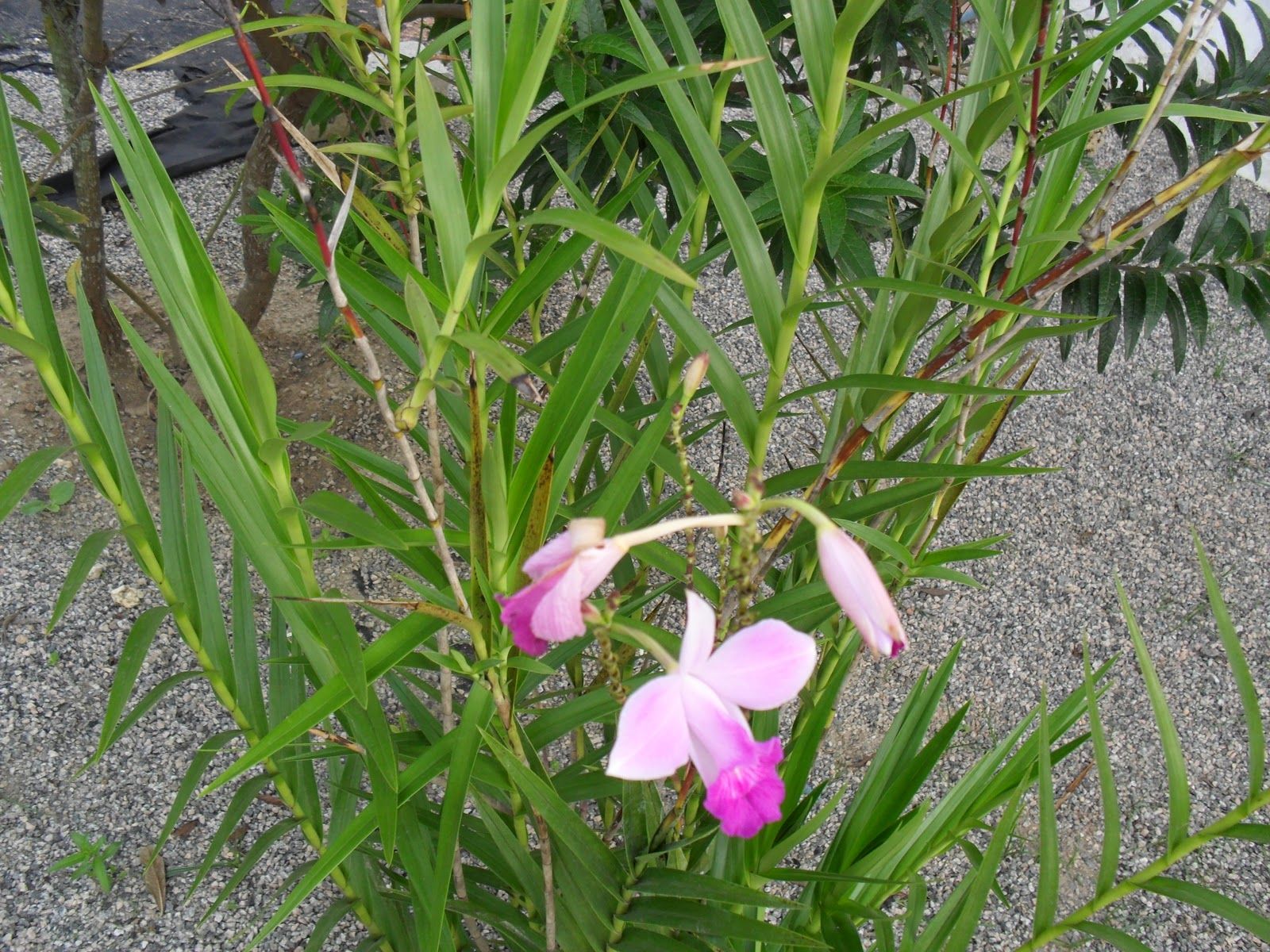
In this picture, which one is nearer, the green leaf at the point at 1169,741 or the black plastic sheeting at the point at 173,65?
the green leaf at the point at 1169,741

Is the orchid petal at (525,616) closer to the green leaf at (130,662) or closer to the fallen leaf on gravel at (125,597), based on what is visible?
the green leaf at (130,662)

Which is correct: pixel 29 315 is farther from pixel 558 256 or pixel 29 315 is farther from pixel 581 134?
pixel 581 134

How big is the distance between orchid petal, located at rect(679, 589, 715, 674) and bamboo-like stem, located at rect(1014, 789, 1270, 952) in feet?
1.45

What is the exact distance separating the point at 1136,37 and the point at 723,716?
1.05m

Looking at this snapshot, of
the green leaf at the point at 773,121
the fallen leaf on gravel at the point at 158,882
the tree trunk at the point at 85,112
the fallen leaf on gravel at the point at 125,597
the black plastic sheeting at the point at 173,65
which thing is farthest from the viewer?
the black plastic sheeting at the point at 173,65

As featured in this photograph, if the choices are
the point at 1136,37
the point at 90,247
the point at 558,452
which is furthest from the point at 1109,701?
the point at 90,247

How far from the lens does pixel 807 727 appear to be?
71 centimetres

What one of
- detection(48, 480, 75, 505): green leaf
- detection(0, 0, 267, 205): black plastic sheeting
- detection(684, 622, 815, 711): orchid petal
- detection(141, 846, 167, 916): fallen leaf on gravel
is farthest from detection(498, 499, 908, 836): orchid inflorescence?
detection(0, 0, 267, 205): black plastic sheeting

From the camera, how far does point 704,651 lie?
0.30 m

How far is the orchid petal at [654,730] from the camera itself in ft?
0.97

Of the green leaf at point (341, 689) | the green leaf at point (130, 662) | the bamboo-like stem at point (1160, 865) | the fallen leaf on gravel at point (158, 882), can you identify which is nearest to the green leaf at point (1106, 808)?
the bamboo-like stem at point (1160, 865)

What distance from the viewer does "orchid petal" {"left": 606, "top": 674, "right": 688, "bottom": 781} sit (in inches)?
11.6

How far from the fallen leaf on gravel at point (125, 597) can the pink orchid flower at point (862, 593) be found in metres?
1.47

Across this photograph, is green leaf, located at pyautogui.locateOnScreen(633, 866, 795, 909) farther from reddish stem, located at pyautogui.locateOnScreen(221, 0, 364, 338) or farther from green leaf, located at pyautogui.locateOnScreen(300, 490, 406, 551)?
reddish stem, located at pyautogui.locateOnScreen(221, 0, 364, 338)
